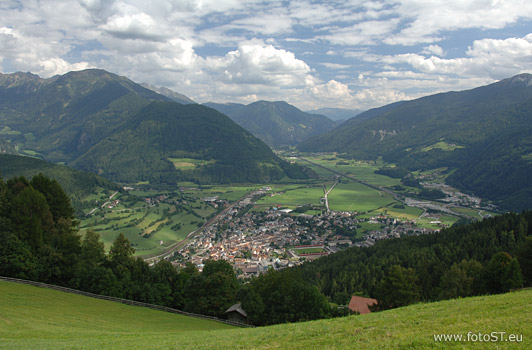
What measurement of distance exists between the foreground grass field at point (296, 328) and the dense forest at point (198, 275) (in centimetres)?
761

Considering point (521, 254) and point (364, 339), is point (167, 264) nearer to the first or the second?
point (364, 339)

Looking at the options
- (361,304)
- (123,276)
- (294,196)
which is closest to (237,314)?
(123,276)

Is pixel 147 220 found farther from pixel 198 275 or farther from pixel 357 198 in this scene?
pixel 357 198

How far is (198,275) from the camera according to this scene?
3778 cm

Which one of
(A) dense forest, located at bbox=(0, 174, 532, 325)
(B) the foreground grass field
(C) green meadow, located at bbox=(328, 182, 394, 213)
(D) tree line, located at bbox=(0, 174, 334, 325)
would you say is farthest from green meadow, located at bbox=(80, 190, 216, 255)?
(B) the foreground grass field

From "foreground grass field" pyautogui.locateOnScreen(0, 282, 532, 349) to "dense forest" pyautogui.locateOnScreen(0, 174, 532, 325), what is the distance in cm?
761

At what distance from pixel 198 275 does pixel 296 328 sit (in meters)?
22.9

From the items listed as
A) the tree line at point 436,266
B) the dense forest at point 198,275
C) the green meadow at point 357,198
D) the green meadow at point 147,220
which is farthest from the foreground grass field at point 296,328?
the green meadow at point 357,198

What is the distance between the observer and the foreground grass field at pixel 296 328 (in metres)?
11.6

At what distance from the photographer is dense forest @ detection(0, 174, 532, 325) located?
32.2m

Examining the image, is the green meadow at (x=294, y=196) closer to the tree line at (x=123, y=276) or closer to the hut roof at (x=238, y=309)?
the tree line at (x=123, y=276)

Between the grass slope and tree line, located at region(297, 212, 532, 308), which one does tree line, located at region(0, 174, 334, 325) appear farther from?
tree line, located at region(297, 212, 532, 308)

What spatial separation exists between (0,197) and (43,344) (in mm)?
30623

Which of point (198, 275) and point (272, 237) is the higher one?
point (198, 275)
